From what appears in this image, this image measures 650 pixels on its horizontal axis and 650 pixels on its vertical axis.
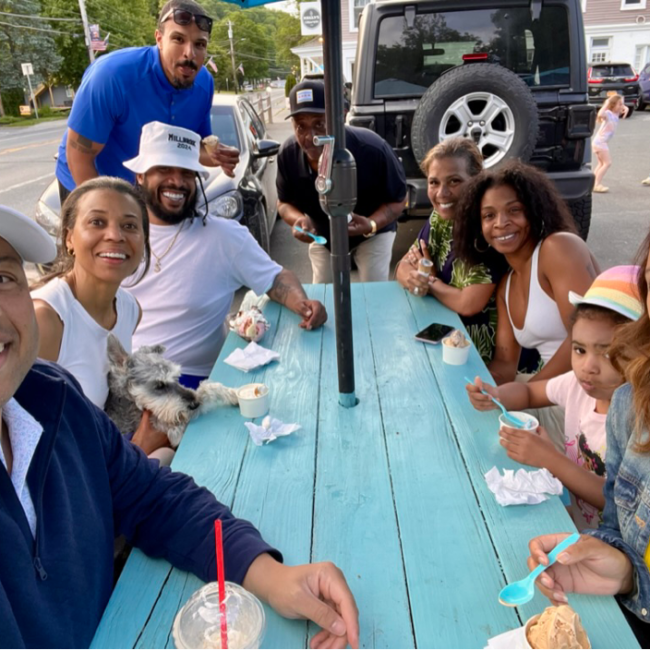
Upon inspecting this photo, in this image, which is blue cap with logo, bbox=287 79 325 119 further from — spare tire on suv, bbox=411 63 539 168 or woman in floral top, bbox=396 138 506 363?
spare tire on suv, bbox=411 63 539 168

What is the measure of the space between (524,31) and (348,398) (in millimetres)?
4239

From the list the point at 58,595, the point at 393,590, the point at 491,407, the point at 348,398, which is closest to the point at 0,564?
Answer: the point at 58,595

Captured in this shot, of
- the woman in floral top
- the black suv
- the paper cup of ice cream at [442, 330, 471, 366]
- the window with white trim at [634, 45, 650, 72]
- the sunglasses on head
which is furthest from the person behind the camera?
the window with white trim at [634, 45, 650, 72]

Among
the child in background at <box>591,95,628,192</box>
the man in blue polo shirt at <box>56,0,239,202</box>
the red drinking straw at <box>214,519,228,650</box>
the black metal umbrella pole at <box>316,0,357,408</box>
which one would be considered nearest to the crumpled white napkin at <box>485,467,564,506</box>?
the black metal umbrella pole at <box>316,0,357,408</box>

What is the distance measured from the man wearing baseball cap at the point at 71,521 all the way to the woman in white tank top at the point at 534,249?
5.06ft

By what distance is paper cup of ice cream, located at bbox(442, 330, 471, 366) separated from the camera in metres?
2.09

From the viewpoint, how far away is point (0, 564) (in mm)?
967

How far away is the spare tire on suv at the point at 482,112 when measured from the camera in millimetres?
4141

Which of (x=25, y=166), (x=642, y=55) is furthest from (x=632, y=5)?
(x=25, y=166)

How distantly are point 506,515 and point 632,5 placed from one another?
32340 millimetres

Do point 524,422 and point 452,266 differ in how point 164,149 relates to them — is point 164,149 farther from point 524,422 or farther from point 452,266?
point 524,422

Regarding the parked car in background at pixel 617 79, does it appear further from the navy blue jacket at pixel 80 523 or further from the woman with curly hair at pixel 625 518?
the navy blue jacket at pixel 80 523

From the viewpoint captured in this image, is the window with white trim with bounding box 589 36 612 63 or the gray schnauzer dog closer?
the gray schnauzer dog

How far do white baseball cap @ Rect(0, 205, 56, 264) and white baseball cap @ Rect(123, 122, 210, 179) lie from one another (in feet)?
4.51
